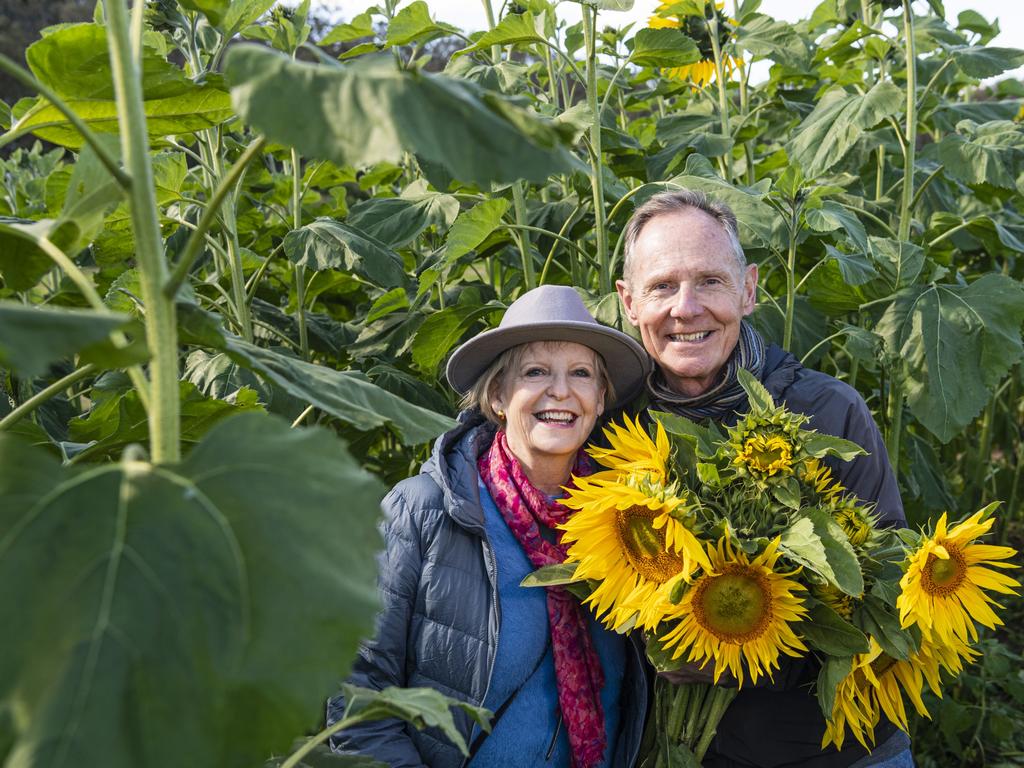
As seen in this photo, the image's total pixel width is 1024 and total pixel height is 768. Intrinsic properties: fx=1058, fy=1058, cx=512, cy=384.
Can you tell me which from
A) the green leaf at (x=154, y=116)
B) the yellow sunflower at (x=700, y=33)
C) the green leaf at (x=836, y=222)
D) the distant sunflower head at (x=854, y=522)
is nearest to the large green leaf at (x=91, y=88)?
the green leaf at (x=154, y=116)

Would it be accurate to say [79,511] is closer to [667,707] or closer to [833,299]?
[667,707]

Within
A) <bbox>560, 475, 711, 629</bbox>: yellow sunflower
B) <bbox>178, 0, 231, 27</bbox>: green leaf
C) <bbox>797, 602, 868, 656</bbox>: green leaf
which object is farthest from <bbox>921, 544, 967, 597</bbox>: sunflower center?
<bbox>178, 0, 231, 27</bbox>: green leaf

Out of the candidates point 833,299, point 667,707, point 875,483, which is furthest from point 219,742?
point 833,299

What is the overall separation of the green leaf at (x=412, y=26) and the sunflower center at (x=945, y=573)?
5.83 ft

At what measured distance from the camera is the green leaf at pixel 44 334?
67cm

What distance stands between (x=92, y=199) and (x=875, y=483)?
5.58 feet

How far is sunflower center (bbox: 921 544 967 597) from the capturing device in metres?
1.59

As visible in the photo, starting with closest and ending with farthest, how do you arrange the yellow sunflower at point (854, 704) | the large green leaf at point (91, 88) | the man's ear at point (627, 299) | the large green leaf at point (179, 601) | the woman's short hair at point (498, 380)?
1. the large green leaf at point (179, 601)
2. the large green leaf at point (91, 88)
3. the yellow sunflower at point (854, 704)
4. the woman's short hair at point (498, 380)
5. the man's ear at point (627, 299)

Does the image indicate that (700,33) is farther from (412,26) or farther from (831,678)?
(831,678)

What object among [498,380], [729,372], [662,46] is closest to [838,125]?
[662,46]

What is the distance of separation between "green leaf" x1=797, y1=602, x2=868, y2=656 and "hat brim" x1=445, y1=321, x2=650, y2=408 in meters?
0.80

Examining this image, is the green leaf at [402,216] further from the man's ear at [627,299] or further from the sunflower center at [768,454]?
the sunflower center at [768,454]

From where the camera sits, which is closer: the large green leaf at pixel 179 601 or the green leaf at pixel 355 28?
the large green leaf at pixel 179 601

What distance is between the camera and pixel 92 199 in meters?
0.94
